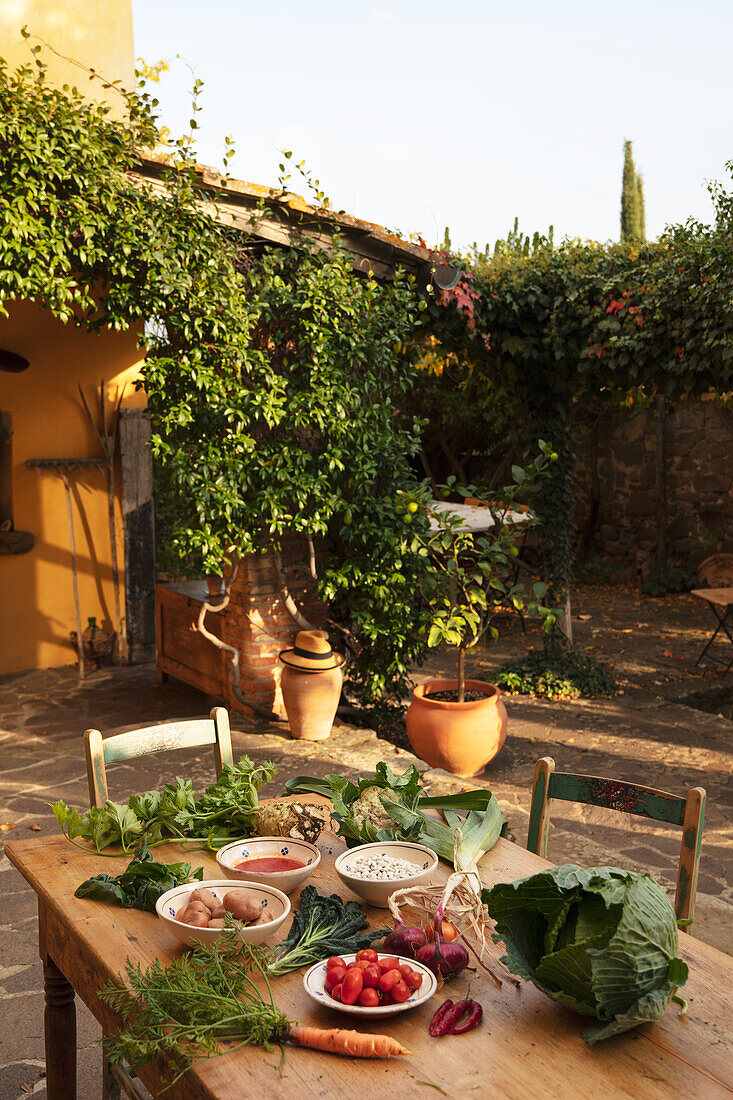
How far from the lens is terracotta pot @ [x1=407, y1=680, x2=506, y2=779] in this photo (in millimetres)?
5430

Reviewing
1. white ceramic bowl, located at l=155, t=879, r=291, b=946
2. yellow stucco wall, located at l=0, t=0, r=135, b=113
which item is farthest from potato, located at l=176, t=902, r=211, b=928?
yellow stucco wall, located at l=0, t=0, r=135, b=113

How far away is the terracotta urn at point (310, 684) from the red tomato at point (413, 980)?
13.2ft

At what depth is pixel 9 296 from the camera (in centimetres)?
463

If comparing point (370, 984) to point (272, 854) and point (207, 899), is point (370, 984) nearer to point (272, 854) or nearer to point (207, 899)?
point (207, 899)

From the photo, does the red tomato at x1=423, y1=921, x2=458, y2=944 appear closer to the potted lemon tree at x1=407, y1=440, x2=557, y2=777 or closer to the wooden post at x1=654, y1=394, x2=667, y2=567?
the potted lemon tree at x1=407, y1=440, x2=557, y2=777

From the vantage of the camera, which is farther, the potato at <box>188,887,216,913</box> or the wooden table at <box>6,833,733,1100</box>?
the potato at <box>188,887,216,913</box>

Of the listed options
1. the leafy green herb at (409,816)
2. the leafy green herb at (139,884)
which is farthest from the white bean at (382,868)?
the leafy green herb at (139,884)

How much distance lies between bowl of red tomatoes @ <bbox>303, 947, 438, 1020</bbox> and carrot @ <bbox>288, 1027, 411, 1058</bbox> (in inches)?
1.8

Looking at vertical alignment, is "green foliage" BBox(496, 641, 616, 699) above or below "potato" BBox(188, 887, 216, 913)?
below

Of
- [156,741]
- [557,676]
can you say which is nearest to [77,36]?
[156,741]

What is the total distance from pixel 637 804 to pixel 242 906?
3.65ft

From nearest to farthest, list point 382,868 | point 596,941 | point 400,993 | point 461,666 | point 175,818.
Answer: point 596,941
point 400,993
point 382,868
point 175,818
point 461,666

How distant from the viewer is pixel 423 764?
5.07 meters

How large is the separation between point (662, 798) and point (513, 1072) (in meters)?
1.02
